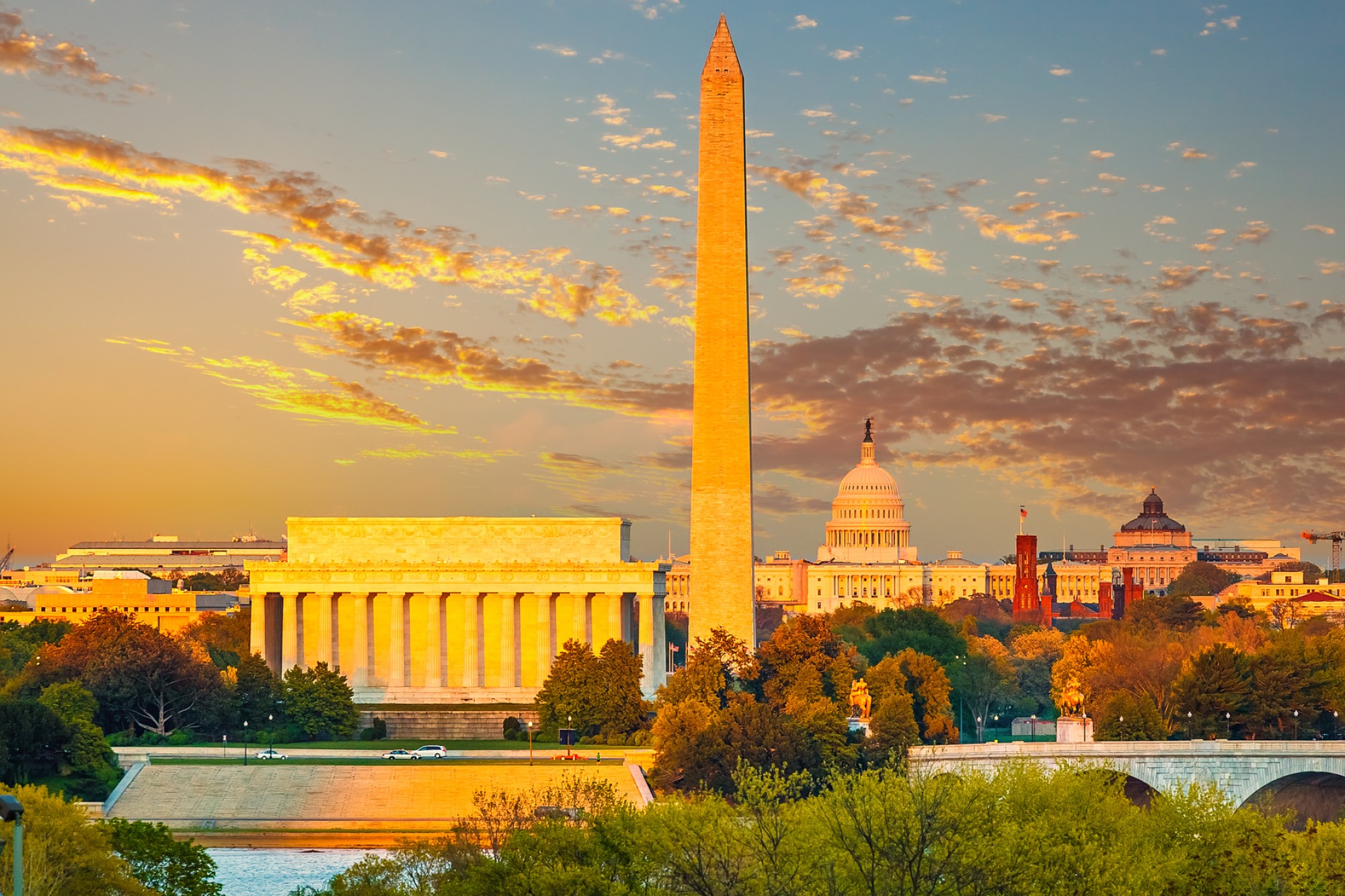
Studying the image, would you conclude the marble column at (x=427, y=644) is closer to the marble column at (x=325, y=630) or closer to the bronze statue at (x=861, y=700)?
the marble column at (x=325, y=630)

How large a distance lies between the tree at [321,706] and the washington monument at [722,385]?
65.3ft

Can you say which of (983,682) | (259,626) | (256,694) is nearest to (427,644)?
(259,626)

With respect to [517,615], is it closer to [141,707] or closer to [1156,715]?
[141,707]

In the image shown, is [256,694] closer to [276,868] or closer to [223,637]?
[276,868]

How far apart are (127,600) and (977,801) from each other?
416 ft

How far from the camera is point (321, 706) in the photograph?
305 feet

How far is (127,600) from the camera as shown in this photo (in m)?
162

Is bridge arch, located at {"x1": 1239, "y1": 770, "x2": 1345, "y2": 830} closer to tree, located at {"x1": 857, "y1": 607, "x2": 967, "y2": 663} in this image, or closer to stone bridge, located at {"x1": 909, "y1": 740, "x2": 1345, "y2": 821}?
stone bridge, located at {"x1": 909, "y1": 740, "x2": 1345, "y2": 821}

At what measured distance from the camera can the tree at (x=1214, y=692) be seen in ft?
297

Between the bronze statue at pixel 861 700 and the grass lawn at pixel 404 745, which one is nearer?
the bronze statue at pixel 861 700

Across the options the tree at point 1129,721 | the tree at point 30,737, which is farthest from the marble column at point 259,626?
the tree at point 1129,721

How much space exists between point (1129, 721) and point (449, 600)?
38760 mm

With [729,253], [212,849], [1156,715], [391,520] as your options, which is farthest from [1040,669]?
[212,849]

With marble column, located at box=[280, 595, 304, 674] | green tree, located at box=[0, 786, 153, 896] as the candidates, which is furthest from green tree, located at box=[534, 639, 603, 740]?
green tree, located at box=[0, 786, 153, 896]
